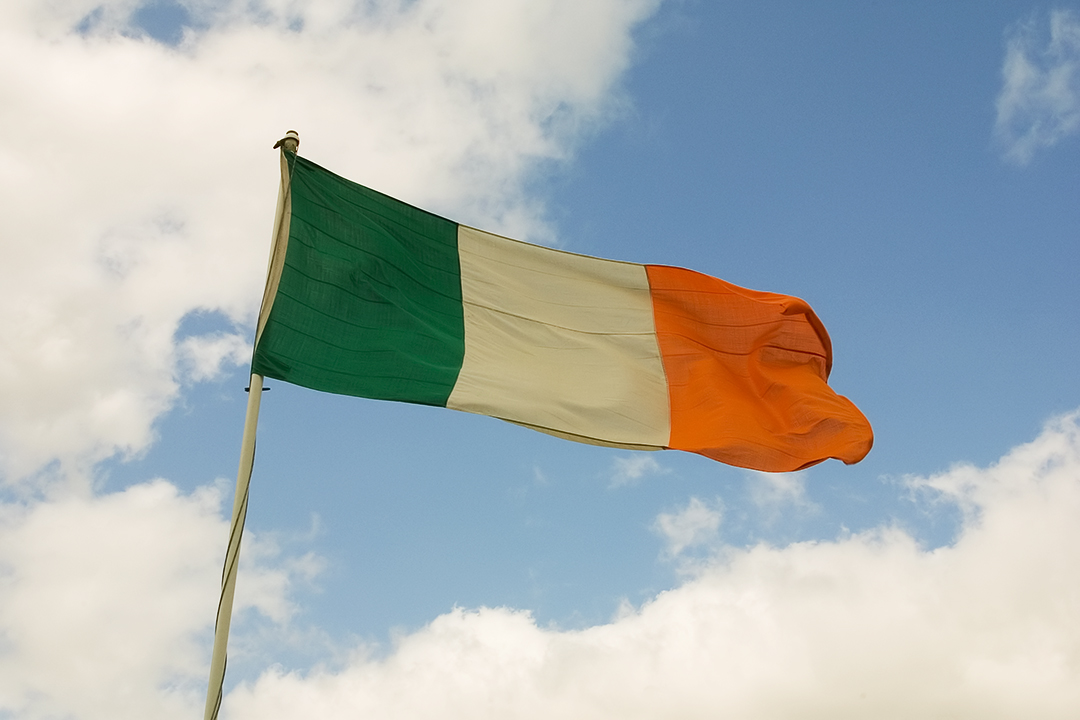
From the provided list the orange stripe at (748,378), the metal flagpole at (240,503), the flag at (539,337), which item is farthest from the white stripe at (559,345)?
the metal flagpole at (240,503)

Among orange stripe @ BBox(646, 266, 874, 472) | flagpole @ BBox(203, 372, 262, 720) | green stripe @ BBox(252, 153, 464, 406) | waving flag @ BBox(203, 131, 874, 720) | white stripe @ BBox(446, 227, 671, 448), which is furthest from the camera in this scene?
orange stripe @ BBox(646, 266, 874, 472)

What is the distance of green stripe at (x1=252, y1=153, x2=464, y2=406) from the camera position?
11.3m

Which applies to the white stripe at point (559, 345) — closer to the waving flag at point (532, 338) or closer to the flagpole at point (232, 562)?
the waving flag at point (532, 338)

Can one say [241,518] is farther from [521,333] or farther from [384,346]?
[521,333]

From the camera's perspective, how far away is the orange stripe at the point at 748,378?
13.8 meters

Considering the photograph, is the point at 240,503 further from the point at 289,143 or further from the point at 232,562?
the point at 289,143

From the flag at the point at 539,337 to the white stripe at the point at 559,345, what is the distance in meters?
0.02

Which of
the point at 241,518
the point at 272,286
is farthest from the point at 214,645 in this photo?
the point at 272,286

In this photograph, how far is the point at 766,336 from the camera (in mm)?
14773

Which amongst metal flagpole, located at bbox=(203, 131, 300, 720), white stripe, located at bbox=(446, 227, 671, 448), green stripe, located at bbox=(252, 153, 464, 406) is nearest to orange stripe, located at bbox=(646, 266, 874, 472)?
white stripe, located at bbox=(446, 227, 671, 448)

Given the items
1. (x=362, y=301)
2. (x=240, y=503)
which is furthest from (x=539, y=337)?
(x=240, y=503)

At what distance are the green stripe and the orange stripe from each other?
2967 millimetres

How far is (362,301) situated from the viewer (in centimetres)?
1202

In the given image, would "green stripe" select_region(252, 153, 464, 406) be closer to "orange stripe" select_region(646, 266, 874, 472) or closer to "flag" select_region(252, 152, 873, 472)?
"flag" select_region(252, 152, 873, 472)
